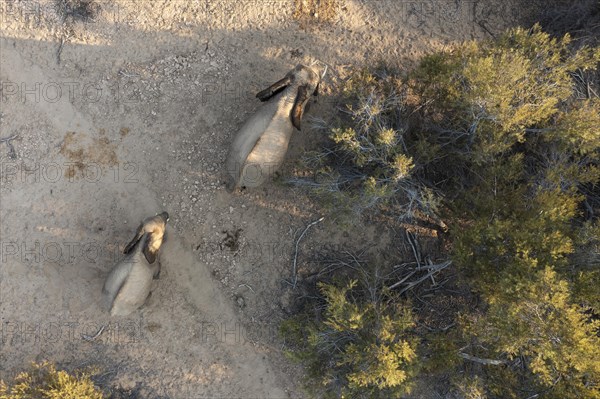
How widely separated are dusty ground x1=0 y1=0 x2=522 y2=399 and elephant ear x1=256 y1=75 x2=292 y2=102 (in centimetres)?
85

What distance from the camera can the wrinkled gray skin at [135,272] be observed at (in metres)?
10.9

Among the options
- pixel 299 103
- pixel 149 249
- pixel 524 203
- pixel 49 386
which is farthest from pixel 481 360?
pixel 49 386

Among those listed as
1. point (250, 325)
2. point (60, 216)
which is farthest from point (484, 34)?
point (60, 216)

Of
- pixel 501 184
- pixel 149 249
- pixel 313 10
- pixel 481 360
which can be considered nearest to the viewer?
pixel 481 360

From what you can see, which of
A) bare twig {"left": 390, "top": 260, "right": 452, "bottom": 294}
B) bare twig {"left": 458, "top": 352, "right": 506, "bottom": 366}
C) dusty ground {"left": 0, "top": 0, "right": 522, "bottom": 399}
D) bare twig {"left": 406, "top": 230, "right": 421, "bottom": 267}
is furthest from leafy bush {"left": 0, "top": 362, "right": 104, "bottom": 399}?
bare twig {"left": 458, "top": 352, "right": 506, "bottom": 366}

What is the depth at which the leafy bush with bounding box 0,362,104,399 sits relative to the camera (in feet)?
35.1

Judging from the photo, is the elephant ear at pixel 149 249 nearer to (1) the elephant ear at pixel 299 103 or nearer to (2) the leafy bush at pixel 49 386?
(2) the leafy bush at pixel 49 386

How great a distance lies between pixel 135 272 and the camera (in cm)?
1082

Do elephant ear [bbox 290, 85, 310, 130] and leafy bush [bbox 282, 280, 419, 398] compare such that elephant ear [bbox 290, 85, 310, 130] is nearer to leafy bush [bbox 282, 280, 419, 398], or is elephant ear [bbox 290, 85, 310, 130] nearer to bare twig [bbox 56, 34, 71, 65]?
leafy bush [bbox 282, 280, 419, 398]

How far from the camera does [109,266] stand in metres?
11.8

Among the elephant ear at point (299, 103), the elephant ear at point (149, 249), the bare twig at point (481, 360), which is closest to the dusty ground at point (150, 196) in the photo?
the elephant ear at point (149, 249)

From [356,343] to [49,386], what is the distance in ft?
24.6

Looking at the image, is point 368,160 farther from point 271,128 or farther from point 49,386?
point 49,386

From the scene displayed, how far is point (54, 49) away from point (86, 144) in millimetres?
2702
